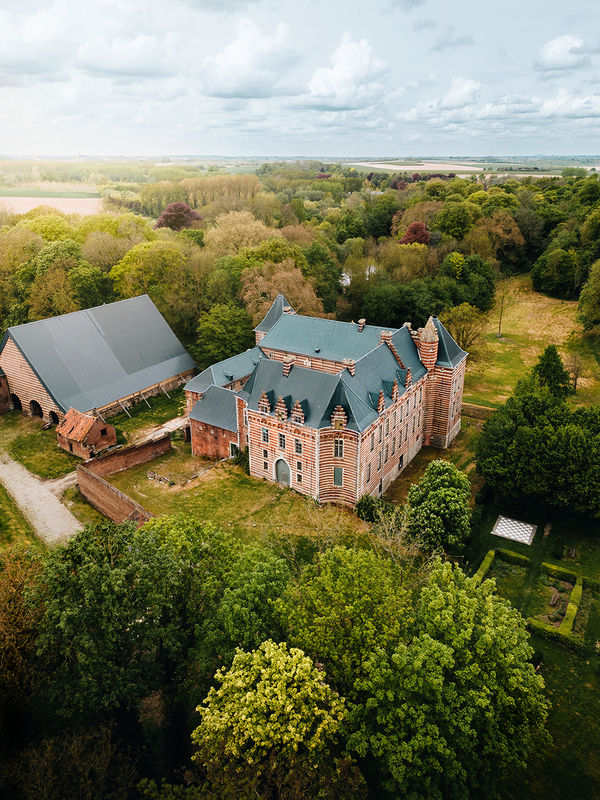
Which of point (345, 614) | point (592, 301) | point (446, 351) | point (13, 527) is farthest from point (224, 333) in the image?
point (592, 301)

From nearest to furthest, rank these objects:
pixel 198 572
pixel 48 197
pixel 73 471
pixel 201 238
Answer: pixel 198 572, pixel 73 471, pixel 201 238, pixel 48 197

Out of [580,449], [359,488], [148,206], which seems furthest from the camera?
[148,206]

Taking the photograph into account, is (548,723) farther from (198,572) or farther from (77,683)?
(77,683)

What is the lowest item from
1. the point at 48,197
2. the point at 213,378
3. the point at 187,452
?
the point at 187,452

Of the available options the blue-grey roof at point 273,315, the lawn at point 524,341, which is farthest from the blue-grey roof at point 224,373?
the lawn at point 524,341

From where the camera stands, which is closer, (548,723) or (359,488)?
(548,723)

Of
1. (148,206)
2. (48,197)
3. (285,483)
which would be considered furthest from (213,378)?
(148,206)

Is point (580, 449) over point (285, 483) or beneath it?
over
